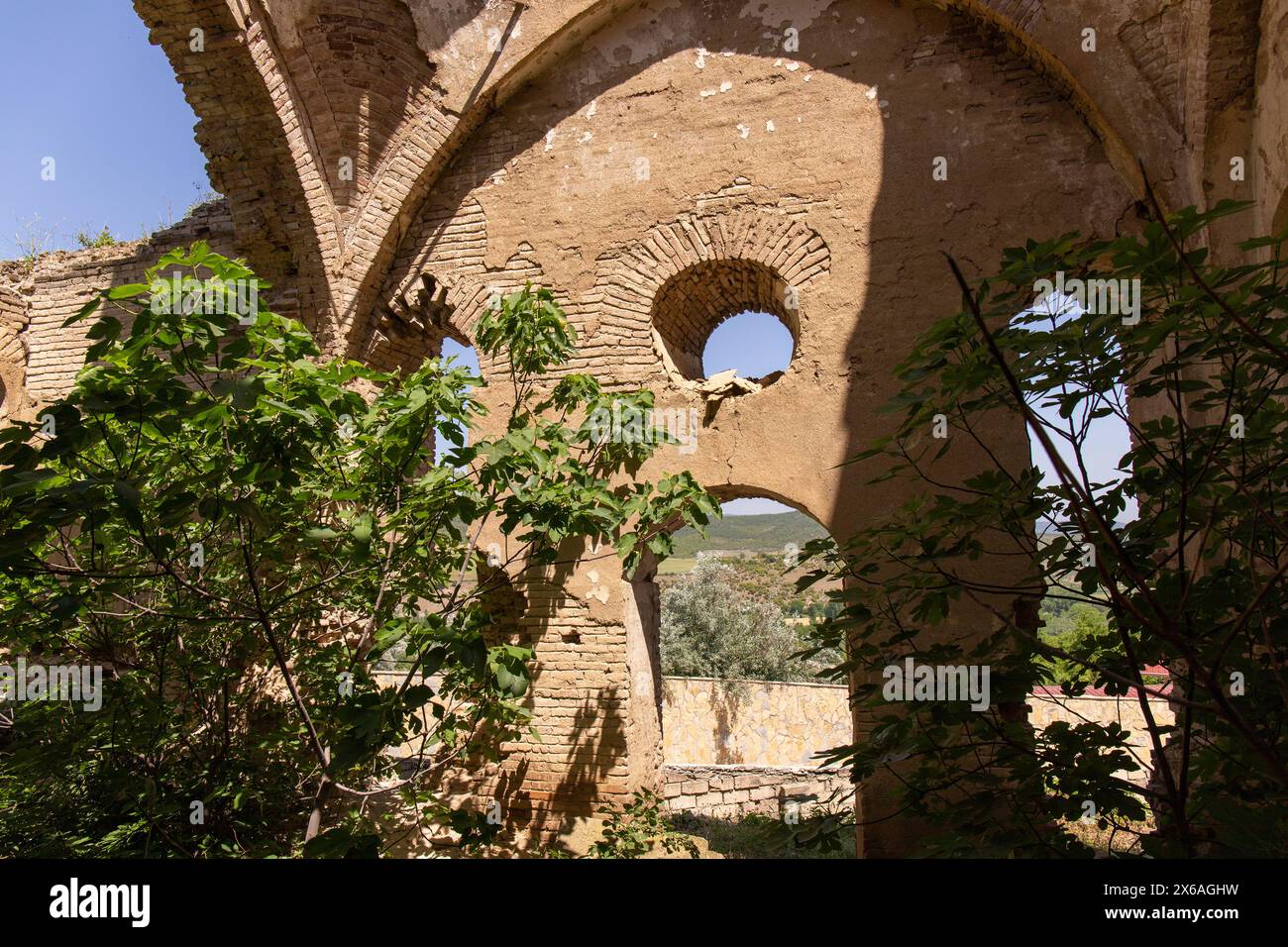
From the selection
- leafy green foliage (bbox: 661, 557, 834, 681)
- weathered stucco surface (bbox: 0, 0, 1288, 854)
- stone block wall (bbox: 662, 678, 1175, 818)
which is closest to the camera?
weathered stucco surface (bbox: 0, 0, 1288, 854)

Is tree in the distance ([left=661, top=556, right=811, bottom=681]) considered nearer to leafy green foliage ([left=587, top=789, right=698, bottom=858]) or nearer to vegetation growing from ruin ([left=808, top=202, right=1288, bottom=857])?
leafy green foliage ([left=587, top=789, right=698, bottom=858])

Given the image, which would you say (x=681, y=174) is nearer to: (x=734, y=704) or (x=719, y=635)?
(x=734, y=704)

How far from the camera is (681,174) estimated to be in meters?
6.76

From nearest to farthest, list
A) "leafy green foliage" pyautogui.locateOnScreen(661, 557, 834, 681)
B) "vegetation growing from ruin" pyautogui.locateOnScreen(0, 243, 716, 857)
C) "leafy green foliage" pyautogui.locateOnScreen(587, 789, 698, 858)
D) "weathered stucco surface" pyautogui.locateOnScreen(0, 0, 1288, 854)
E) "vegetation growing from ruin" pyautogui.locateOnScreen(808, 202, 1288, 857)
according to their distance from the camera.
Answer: "vegetation growing from ruin" pyautogui.locateOnScreen(808, 202, 1288, 857) < "vegetation growing from ruin" pyautogui.locateOnScreen(0, 243, 716, 857) < "leafy green foliage" pyautogui.locateOnScreen(587, 789, 698, 858) < "weathered stucco surface" pyautogui.locateOnScreen(0, 0, 1288, 854) < "leafy green foliage" pyautogui.locateOnScreen(661, 557, 834, 681)

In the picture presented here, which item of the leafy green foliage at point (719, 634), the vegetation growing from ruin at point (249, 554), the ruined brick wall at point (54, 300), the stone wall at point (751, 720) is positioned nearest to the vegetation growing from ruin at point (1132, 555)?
the vegetation growing from ruin at point (249, 554)

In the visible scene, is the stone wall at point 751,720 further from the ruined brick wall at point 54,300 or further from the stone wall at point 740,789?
the ruined brick wall at point 54,300

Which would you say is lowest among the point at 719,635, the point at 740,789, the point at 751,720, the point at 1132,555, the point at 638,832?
the point at 740,789

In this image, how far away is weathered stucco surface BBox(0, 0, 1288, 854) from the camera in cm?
593

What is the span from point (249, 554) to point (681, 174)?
4.92 meters

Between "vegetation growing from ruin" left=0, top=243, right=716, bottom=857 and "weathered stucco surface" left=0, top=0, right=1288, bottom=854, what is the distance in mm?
901

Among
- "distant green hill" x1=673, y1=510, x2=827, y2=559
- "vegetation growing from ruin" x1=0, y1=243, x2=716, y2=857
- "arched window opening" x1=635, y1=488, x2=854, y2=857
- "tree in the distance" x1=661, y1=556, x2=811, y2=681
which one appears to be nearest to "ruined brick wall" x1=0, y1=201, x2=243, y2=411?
"vegetation growing from ruin" x1=0, y1=243, x2=716, y2=857

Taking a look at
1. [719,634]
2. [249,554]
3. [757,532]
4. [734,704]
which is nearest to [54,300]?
[249,554]
